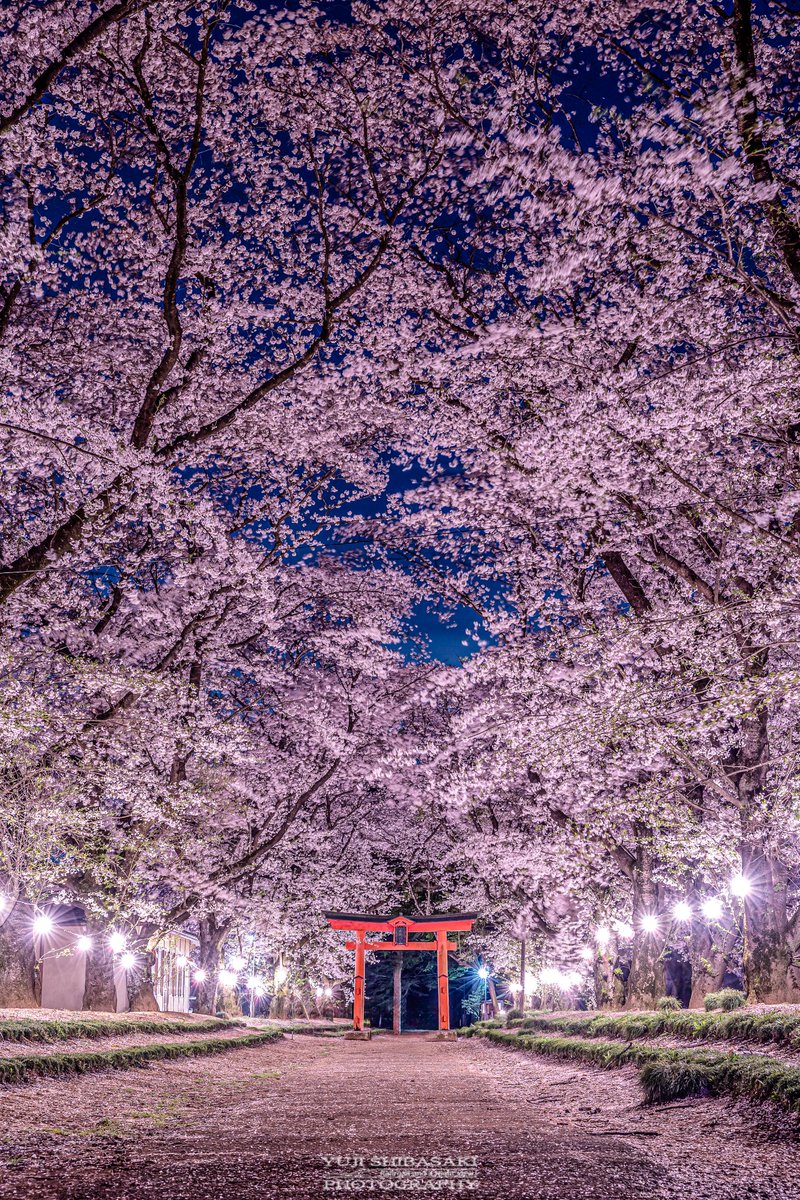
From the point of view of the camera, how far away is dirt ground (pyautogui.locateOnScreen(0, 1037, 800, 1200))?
437 centimetres

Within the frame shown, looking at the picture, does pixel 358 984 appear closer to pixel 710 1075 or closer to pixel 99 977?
pixel 99 977

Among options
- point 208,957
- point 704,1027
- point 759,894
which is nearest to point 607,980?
point 759,894

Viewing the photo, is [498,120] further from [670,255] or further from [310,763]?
[310,763]

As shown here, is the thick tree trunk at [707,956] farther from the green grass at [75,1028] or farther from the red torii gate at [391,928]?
the green grass at [75,1028]

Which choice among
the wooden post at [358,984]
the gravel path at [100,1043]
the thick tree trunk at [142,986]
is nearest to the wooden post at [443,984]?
the wooden post at [358,984]

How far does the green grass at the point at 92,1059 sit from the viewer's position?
8977mm

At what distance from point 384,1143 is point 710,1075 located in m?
3.67

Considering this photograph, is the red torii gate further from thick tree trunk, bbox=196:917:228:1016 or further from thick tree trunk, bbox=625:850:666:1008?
thick tree trunk, bbox=625:850:666:1008

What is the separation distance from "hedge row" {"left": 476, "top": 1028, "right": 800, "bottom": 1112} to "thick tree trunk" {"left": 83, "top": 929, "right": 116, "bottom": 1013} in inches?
484

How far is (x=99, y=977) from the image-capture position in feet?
61.2

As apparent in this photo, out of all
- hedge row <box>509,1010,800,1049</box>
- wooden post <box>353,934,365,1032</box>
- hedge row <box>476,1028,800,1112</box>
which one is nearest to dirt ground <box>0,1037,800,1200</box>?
hedge row <box>476,1028,800,1112</box>

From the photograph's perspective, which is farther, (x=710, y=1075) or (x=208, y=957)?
(x=208, y=957)

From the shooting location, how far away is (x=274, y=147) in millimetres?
11586

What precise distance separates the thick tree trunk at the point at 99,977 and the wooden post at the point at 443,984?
53.0 feet
